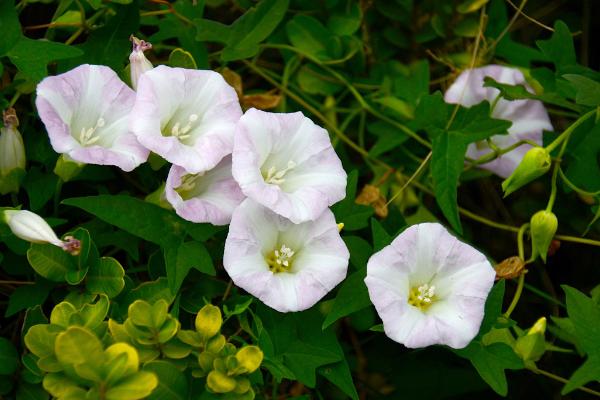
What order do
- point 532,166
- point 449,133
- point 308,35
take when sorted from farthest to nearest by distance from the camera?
point 308,35, point 449,133, point 532,166

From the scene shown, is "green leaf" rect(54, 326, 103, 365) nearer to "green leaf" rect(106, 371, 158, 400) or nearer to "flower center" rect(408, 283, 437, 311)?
"green leaf" rect(106, 371, 158, 400)

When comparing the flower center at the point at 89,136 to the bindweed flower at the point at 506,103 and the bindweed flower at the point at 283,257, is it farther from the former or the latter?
the bindweed flower at the point at 506,103

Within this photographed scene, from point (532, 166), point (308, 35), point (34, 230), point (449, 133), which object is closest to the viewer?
point (34, 230)

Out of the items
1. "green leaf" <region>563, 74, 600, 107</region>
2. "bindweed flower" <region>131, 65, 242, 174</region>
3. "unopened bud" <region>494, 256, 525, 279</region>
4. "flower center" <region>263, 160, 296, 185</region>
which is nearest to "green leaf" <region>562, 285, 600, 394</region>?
"unopened bud" <region>494, 256, 525, 279</region>

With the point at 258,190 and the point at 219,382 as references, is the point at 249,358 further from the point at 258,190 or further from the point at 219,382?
the point at 258,190

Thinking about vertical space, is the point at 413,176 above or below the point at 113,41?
below

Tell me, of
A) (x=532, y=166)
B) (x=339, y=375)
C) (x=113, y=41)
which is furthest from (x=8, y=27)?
(x=532, y=166)

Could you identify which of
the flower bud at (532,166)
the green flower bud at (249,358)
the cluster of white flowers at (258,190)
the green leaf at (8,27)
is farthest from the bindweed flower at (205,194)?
the flower bud at (532,166)
